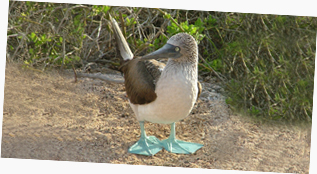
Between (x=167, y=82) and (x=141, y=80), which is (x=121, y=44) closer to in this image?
(x=141, y=80)

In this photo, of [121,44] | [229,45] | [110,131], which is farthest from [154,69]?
[229,45]

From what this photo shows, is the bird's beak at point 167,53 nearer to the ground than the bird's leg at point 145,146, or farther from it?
farther from it

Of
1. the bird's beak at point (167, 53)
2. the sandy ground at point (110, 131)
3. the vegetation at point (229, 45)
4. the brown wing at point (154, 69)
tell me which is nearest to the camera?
the bird's beak at point (167, 53)

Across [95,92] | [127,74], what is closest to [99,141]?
[127,74]

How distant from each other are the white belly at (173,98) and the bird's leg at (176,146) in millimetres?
575

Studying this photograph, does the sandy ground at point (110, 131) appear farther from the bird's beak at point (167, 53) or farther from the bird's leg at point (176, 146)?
the bird's beak at point (167, 53)

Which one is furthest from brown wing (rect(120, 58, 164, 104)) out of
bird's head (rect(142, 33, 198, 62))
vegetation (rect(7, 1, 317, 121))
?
vegetation (rect(7, 1, 317, 121))

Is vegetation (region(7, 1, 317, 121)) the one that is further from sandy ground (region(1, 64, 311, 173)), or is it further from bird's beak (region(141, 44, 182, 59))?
bird's beak (region(141, 44, 182, 59))

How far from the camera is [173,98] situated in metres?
3.66

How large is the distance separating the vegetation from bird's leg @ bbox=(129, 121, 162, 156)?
1416mm

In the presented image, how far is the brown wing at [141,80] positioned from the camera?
381 cm

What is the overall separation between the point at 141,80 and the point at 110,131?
1.06 m

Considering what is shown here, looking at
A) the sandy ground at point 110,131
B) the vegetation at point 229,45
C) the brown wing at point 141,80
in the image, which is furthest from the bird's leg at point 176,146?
the vegetation at point 229,45

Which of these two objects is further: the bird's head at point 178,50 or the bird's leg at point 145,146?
the bird's leg at point 145,146
